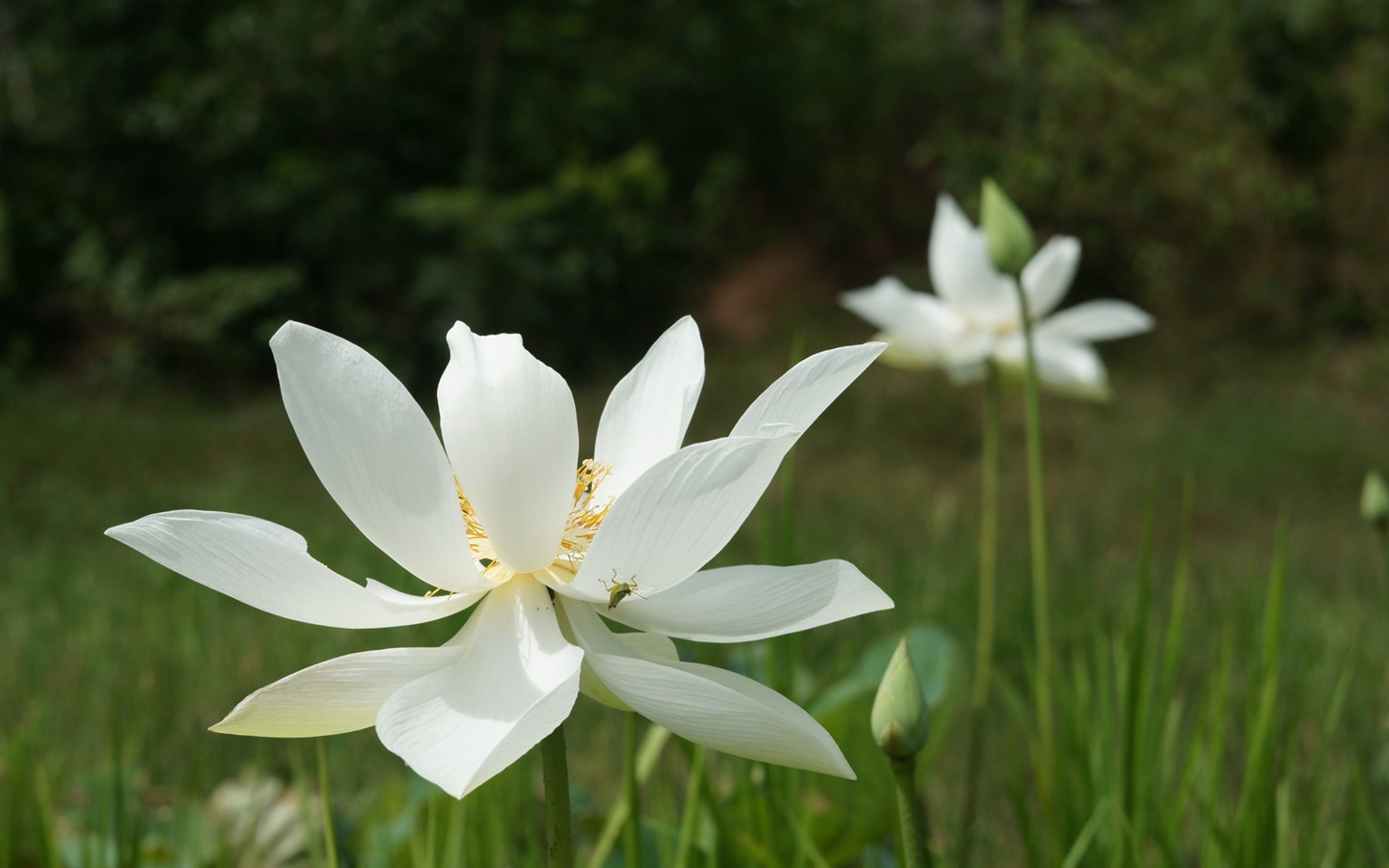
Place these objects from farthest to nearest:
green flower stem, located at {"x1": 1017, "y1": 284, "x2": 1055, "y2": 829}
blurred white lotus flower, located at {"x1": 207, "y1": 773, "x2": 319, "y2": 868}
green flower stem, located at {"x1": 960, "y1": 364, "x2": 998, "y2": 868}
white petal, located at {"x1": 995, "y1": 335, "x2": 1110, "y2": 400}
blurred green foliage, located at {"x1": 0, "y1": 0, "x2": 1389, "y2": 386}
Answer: blurred green foliage, located at {"x1": 0, "y1": 0, "x2": 1389, "y2": 386}, white petal, located at {"x1": 995, "y1": 335, "x2": 1110, "y2": 400}, blurred white lotus flower, located at {"x1": 207, "y1": 773, "x2": 319, "y2": 868}, green flower stem, located at {"x1": 960, "y1": 364, "x2": 998, "y2": 868}, green flower stem, located at {"x1": 1017, "y1": 284, "x2": 1055, "y2": 829}

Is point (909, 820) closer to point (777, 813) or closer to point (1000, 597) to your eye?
point (777, 813)

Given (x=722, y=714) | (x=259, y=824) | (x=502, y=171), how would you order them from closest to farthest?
(x=722, y=714), (x=259, y=824), (x=502, y=171)

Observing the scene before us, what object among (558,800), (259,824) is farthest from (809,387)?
(259,824)

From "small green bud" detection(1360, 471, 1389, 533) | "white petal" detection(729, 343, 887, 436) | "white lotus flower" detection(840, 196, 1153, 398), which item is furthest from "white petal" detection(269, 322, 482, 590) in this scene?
"white lotus flower" detection(840, 196, 1153, 398)

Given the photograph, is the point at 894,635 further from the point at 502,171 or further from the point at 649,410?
the point at 502,171

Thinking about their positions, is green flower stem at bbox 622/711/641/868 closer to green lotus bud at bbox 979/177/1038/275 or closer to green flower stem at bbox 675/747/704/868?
green flower stem at bbox 675/747/704/868

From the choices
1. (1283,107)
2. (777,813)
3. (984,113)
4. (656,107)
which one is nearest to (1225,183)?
(1283,107)

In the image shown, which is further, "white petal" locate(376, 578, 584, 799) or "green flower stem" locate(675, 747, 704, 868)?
"green flower stem" locate(675, 747, 704, 868)

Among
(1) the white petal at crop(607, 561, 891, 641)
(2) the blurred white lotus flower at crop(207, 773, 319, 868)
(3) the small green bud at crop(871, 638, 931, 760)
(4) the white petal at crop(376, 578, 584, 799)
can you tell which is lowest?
(2) the blurred white lotus flower at crop(207, 773, 319, 868)
